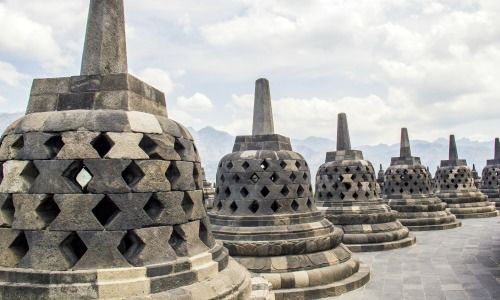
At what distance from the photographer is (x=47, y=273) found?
3.61 meters

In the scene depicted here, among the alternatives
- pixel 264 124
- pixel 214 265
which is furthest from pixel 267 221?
pixel 214 265

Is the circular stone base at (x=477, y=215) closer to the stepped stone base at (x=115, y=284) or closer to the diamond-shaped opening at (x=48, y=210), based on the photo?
the stepped stone base at (x=115, y=284)

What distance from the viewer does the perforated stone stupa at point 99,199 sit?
A: 3.69m

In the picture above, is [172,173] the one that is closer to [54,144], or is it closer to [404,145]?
[54,144]

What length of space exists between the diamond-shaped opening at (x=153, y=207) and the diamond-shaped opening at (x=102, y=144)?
23.3 inches

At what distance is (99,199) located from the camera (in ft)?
12.4

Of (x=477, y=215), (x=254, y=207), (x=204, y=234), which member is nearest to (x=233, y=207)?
(x=254, y=207)

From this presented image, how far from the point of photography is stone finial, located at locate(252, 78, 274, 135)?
9.80 m

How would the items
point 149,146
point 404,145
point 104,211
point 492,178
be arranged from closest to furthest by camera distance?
point 104,211 < point 149,146 < point 404,145 < point 492,178

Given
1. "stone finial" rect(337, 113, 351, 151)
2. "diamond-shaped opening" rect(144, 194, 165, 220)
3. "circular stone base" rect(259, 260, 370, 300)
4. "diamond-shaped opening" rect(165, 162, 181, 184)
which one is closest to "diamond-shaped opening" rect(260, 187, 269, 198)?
"circular stone base" rect(259, 260, 370, 300)

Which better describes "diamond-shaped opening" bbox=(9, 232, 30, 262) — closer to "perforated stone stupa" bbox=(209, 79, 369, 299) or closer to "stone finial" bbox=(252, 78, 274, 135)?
"perforated stone stupa" bbox=(209, 79, 369, 299)

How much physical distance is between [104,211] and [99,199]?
0.28 metres

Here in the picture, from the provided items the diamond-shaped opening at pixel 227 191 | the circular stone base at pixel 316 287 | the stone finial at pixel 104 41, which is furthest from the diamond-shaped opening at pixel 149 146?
the diamond-shaped opening at pixel 227 191

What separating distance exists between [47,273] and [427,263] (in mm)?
9884
